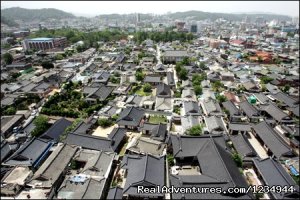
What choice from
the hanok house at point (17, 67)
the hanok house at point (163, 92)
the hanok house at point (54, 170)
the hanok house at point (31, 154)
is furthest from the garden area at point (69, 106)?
the hanok house at point (17, 67)

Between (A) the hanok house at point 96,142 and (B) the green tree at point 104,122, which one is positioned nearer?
(A) the hanok house at point 96,142

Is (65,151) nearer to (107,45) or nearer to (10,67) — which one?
(10,67)

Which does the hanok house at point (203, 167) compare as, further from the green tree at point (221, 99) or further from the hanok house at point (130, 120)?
the green tree at point (221, 99)

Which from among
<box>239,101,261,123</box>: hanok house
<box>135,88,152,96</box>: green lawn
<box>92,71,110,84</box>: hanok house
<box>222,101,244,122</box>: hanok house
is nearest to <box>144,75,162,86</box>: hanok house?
<box>135,88,152,96</box>: green lawn

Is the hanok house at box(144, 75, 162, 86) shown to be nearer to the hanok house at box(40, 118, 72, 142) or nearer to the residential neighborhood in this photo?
the residential neighborhood

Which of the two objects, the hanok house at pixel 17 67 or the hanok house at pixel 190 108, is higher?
the hanok house at pixel 17 67

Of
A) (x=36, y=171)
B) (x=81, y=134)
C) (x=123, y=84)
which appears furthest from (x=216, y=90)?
(x=36, y=171)

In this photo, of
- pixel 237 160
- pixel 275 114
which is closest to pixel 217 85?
pixel 275 114
